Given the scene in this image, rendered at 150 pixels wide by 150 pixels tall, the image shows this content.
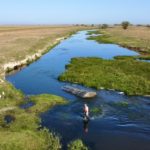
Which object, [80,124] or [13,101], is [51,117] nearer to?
[80,124]

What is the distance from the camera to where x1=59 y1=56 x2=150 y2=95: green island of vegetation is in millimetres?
41312

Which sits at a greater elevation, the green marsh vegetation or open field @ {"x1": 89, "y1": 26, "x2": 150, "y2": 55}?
the green marsh vegetation

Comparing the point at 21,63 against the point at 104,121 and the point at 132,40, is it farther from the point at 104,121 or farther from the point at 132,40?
the point at 132,40

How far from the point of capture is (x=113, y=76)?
149 feet

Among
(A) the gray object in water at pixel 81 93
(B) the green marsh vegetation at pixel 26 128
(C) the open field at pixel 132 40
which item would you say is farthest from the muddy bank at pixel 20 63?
(C) the open field at pixel 132 40

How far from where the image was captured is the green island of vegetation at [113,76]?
41.3 meters

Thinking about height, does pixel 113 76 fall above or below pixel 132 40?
above

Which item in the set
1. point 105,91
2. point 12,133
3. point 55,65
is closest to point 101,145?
point 12,133

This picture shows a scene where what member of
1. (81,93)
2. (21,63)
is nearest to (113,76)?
(81,93)

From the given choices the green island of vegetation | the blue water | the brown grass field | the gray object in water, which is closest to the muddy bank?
the green island of vegetation

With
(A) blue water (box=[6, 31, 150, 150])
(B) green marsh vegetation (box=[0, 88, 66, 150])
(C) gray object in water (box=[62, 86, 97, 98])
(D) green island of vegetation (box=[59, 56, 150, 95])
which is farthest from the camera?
(D) green island of vegetation (box=[59, 56, 150, 95])

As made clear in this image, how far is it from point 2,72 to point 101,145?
93.4 feet

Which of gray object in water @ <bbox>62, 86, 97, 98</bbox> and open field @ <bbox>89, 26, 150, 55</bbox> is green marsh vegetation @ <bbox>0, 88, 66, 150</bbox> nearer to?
gray object in water @ <bbox>62, 86, 97, 98</bbox>

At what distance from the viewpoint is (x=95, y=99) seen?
37062 mm
